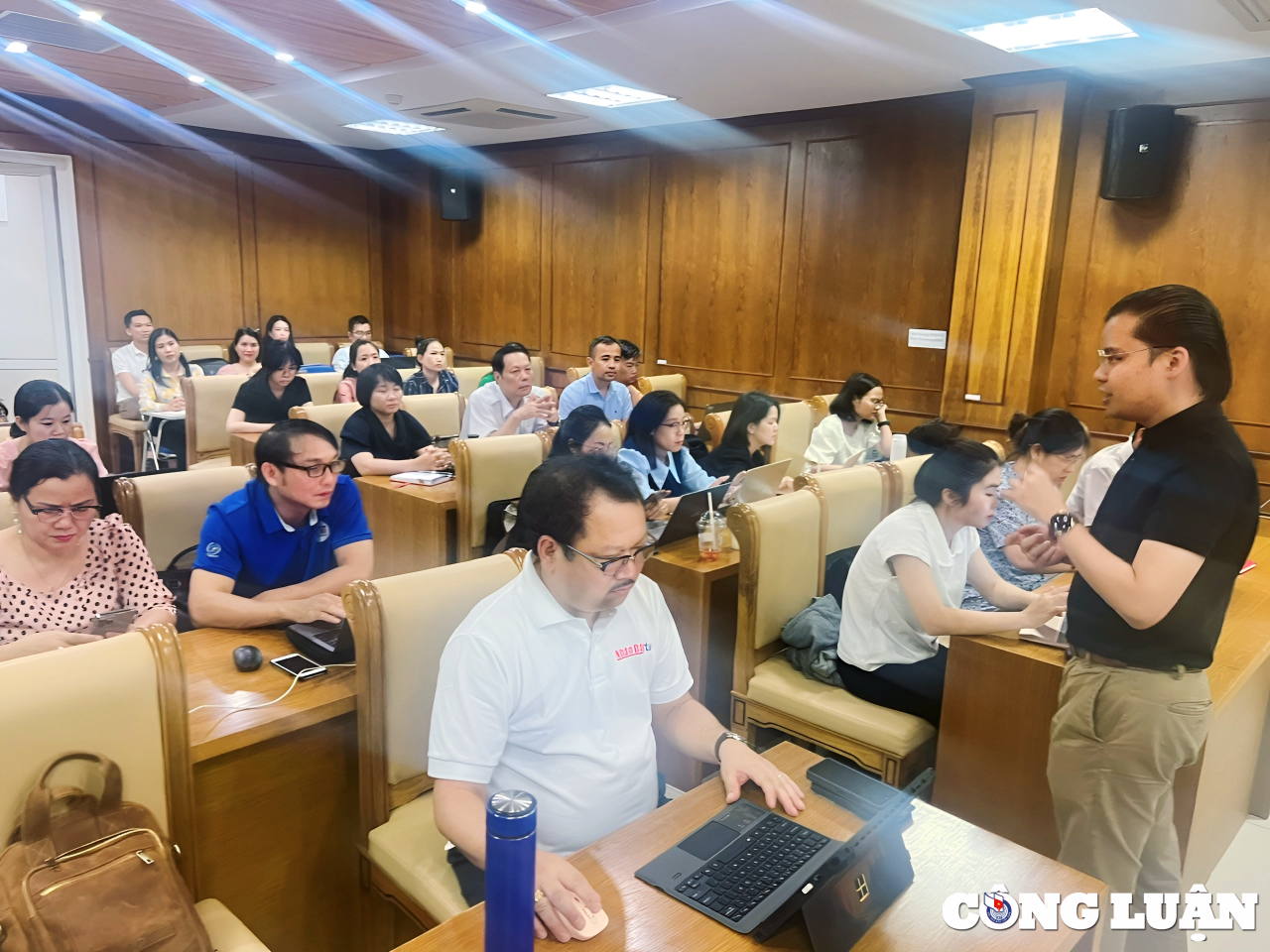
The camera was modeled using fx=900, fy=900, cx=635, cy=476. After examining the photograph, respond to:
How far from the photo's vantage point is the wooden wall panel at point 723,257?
627 centimetres

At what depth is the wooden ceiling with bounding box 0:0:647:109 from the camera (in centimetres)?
405

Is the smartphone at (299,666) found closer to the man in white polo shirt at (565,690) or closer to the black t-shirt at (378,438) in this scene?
the man in white polo shirt at (565,690)

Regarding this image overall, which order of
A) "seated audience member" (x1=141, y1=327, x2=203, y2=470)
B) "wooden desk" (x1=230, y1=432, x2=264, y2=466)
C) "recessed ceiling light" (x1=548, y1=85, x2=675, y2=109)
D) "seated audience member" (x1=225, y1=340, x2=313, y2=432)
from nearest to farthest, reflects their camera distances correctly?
"wooden desk" (x1=230, y1=432, x2=264, y2=466) → "seated audience member" (x1=225, y1=340, x2=313, y2=432) → "recessed ceiling light" (x1=548, y1=85, x2=675, y2=109) → "seated audience member" (x1=141, y1=327, x2=203, y2=470)

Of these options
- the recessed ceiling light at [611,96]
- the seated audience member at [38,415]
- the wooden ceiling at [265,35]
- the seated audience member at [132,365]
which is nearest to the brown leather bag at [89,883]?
the seated audience member at [38,415]

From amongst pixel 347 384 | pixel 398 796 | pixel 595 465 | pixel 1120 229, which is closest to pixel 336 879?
pixel 398 796

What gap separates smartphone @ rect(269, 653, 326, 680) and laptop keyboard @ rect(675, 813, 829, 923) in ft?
3.20

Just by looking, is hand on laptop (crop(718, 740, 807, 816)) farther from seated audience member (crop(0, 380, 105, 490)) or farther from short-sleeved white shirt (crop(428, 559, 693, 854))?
seated audience member (crop(0, 380, 105, 490))

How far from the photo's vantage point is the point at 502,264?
810cm

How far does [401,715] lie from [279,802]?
30 cm

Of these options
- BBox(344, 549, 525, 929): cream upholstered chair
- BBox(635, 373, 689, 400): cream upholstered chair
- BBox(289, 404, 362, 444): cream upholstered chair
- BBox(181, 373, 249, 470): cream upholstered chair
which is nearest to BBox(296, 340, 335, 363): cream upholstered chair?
BBox(181, 373, 249, 470): cream upholstered chair

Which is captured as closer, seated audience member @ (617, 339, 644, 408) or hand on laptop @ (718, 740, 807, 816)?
hand on laptop @ (718, 740, 807, 816)

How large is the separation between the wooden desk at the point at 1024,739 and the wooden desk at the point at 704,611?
770mm

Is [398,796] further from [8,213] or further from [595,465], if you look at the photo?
[8,213]

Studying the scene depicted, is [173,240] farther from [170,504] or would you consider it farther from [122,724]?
[122,724]
